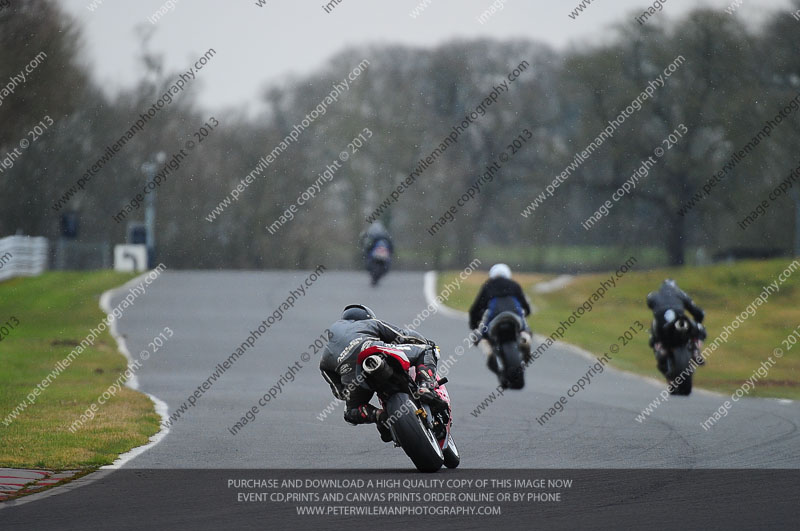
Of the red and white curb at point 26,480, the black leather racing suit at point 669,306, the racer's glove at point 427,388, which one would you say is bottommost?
the red and white curb at point 26,480

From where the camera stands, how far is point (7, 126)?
108ft

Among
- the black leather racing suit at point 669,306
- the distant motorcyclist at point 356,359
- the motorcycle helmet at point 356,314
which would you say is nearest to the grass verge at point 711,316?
the black leather racing suit at point 669,306

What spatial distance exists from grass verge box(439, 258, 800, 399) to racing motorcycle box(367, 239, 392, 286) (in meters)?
2.02

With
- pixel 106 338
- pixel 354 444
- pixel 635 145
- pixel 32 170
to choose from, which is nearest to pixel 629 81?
pixel 635 145

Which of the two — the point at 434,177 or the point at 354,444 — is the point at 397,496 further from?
the point at 434,177

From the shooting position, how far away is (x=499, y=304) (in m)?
16.7

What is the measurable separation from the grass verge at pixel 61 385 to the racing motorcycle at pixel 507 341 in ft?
14.4

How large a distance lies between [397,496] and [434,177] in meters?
47.4

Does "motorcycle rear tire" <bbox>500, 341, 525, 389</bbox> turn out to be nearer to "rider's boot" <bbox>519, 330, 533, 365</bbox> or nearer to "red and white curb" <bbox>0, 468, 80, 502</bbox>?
"rider's boot" <bbox>519, 330, 533, 365</bbox>

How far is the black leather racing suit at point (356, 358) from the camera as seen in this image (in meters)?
9.87

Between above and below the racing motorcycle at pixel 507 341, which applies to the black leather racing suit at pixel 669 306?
above

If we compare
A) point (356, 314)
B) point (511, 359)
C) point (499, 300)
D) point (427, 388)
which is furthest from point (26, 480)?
point (499, 300)

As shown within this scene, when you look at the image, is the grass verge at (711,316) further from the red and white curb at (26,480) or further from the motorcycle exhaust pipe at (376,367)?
the red and white curb at (26,480)

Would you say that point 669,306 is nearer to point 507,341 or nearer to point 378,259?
point 507,341
